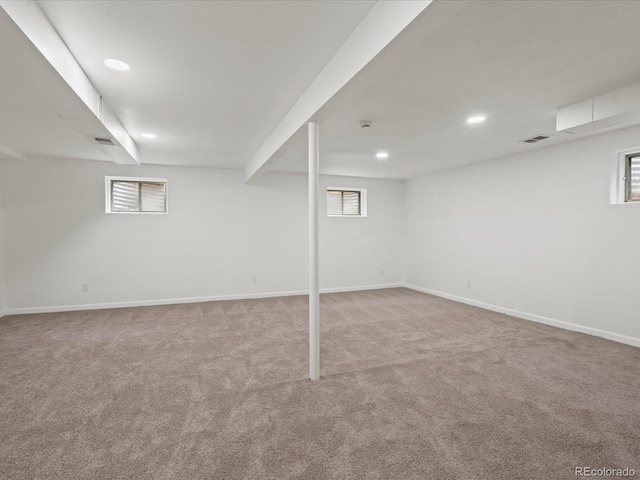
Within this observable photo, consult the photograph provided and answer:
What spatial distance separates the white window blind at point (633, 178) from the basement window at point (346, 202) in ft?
13.9

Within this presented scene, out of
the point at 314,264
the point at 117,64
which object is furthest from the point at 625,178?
the point at 117,64

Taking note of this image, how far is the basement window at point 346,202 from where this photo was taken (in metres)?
6.99

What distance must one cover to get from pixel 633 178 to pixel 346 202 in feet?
14.9

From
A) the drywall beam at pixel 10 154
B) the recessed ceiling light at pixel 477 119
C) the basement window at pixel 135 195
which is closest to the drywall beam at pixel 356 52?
the recessed ceiling light at pixel 477 119

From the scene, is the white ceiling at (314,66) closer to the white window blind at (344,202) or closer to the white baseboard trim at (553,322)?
the white baseboard trim at (553,322)

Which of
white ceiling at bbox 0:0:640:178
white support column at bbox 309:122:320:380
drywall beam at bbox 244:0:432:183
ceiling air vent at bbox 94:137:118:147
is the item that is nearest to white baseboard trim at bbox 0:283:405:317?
white ceiling at bbox 0:0:640:178

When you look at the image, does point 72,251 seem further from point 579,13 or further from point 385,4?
point 579,13

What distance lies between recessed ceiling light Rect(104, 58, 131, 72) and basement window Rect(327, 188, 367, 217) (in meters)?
4.84

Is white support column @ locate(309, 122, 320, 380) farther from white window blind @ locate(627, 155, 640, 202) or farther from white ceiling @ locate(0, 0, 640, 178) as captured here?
white window blind @ locate(627, 155, 640, 202)

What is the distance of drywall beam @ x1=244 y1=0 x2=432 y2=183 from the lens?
4.83 ft

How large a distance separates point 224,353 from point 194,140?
2.65m

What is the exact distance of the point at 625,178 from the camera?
12.2ft

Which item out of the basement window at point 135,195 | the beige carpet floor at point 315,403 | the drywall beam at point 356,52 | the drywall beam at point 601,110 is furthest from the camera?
the basement window at point 135,195

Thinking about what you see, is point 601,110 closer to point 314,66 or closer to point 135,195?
point 314,66
